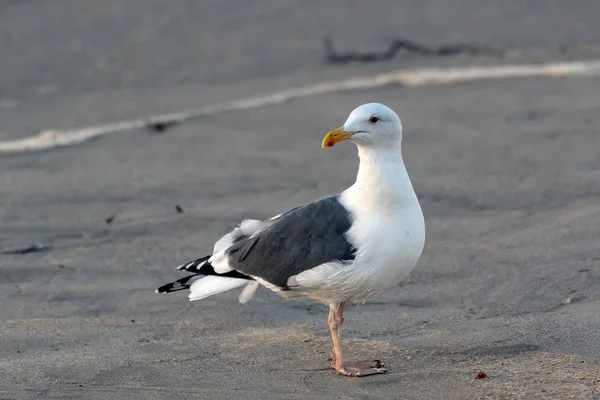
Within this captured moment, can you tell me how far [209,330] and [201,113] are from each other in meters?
4.98

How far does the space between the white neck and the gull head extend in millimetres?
53

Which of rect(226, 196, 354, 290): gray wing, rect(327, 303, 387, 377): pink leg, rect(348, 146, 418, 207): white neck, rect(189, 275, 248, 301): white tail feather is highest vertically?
rect(348, 146, 418, 207): white neck

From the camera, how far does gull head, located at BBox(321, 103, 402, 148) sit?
5.52 metres

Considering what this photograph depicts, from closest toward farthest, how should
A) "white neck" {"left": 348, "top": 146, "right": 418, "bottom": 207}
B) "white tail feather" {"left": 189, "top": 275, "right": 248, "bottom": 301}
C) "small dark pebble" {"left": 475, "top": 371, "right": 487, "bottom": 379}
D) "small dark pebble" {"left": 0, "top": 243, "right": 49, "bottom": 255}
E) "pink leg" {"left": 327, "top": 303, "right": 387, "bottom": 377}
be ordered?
"small dark pebble" {"left": 475, "top": 371, "right": 487, "bottom": 379} < "pink leg" {"left": 327, "top": 303, "right": 387, "bottom": 377} < "white neck" {"left": 348, "top": 146, "right": 418, "bottom": 207} < "white tail feather" {"left": 189, "top": 275, "right": 248, "bottom": 301} < "small dark pebble" {"left": 0, "top": 243, "right": 49, "bottom": 255}

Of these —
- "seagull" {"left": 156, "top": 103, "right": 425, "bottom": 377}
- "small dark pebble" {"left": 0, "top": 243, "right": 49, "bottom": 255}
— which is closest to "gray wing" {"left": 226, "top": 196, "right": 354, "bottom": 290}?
"seagull" {"left": 156, "top": 103, "right": 425, "bottom": 377}

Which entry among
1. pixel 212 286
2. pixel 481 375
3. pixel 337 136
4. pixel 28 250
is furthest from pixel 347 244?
pixel 28 250

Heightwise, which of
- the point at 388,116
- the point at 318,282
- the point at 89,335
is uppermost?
the point at 388,116

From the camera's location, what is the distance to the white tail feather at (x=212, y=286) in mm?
5664

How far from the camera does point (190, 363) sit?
5375mm

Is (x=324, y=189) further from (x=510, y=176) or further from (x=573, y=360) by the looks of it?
(x=573, y=360)

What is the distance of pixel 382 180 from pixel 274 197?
2.88 m

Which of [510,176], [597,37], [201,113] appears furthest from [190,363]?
[597,37]

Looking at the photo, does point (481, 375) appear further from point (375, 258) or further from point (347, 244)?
→ point (347, 244)

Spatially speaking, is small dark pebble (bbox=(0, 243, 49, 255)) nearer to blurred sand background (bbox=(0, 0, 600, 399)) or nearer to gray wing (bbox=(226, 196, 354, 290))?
blurred sand background (bbox=(0, 0, 600, 399))
